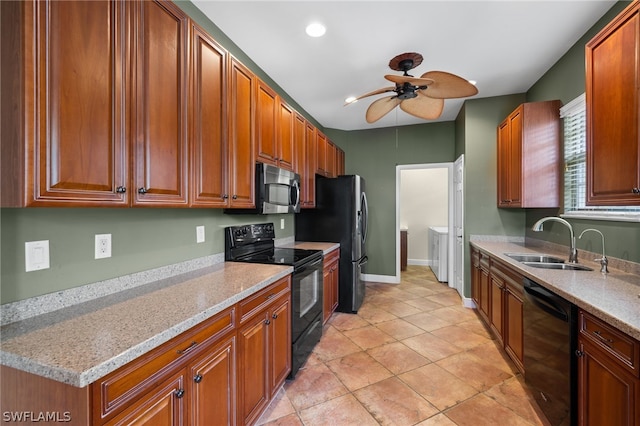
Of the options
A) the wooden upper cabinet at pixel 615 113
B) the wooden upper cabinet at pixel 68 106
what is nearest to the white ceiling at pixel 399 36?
the wooden upper cabinet at pixel 615 113

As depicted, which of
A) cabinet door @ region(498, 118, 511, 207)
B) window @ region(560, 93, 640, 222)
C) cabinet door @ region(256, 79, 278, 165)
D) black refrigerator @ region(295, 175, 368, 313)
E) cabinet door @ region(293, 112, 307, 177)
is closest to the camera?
cabinet door @ region(256, 79, 278, 165)

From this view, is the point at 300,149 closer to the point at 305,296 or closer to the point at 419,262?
the point at 305,296

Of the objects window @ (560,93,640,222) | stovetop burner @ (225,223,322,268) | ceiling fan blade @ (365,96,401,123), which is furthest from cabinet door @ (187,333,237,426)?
window @ (560,93,640,222)

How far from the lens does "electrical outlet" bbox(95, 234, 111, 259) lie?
4.48ft

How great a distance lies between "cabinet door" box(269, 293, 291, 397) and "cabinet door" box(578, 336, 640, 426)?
1.69 meters

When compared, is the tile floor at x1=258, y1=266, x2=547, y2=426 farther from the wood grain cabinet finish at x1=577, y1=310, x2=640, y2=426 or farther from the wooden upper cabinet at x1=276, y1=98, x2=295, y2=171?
the wooden upper cabinet at x1=276, y1=98, x2=295, y2=171

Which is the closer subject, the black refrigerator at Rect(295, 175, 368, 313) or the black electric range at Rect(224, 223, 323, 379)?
the black electric range at Rect(224, 223, 323, 379)

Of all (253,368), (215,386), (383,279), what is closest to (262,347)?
(253,368)

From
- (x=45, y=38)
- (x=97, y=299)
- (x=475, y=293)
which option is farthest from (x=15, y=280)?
(x=475, y=293)

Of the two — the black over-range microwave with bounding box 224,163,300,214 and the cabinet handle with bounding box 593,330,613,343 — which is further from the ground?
the black over-range microwave with bounding box 224,163,300,214

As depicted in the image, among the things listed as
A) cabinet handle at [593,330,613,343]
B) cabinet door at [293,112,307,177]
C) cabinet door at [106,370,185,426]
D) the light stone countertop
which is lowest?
cabinet door at [106,370,185,426]

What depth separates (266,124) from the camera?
2393 mm

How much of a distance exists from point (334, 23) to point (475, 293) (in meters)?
3.45

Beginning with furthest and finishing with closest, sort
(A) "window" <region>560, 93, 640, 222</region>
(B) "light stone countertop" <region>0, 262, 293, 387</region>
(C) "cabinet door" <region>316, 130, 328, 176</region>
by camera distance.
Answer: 1. (C) "cabinet door" <region>316, 130, 328, 176</region>
2. (A) "window" <region>560, 93, 640, 222</region>
3. (B) "light stone countertop" <region>0, 262, 293, 387</region>
